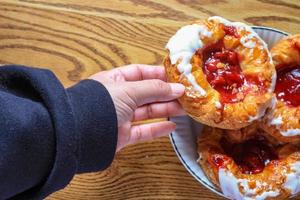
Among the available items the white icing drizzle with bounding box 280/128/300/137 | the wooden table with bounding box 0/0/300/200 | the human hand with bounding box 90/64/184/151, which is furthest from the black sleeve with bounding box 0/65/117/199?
the white icing drizzle with bounding box 280/128/300/137

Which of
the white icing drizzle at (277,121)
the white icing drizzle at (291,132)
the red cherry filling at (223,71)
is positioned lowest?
the white icing drizzle at (291,132)

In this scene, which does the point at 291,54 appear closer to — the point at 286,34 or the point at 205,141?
the point at 286,34

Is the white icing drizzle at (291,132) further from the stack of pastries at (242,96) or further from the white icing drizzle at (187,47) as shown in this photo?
the white icing drizzle at (187,47)

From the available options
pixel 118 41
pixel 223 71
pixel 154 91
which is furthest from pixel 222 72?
pixel 118 41

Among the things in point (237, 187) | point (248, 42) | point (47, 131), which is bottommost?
point (237, 187)

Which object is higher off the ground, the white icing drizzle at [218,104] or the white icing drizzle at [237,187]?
the white icing drizzle at [218,104]

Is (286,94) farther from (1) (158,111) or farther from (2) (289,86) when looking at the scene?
(1) (158,111)

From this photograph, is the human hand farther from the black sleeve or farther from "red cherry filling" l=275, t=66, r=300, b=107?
"red cherry filling" l=275, t=66, r=300, b=107

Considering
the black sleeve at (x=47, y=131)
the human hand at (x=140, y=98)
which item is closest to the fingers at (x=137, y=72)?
the human hand at (x=140, y=98)
